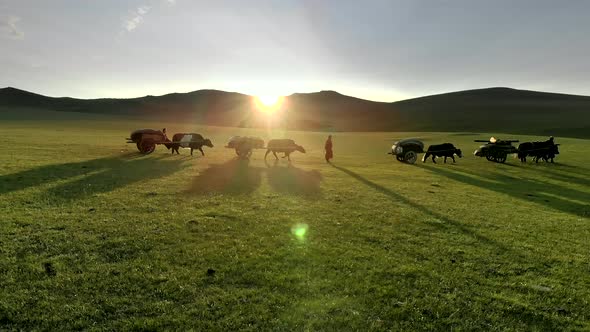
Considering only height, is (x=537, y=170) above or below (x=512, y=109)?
below

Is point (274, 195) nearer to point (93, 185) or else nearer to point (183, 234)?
point (183, 234)

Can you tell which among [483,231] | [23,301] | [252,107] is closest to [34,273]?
[23,301]

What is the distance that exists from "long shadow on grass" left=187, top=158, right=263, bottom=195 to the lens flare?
490 centimetres

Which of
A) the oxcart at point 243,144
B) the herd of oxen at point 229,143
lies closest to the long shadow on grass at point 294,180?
the herd of oxen at point 229,143

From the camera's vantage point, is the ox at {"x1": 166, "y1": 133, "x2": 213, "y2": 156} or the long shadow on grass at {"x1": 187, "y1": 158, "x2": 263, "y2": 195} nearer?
the long shadow on grass at {"x1": 187, "y1": 158, "x2": 263, "y2": 195}

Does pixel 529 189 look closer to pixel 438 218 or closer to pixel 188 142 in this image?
pixel 438 218

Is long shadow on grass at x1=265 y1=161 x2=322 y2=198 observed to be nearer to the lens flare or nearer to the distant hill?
the lens flare

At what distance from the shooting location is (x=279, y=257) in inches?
331

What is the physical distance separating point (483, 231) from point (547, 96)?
166471 millimetres

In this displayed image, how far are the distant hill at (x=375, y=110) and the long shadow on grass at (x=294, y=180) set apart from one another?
69.2 m

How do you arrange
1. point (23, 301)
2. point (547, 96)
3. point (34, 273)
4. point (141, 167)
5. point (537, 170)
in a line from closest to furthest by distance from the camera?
point (23, 301), point (34, 273), point (141, 167), point (537, 170), point (547, 96)

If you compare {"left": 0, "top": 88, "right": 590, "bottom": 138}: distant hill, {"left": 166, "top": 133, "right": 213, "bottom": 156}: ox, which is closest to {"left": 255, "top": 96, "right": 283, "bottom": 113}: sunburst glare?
{"left": 0, "top": 88, "right": 590, "bottom": 138}: distant hill

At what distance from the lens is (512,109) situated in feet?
387

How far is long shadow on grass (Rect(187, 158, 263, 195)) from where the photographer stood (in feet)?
50.5
